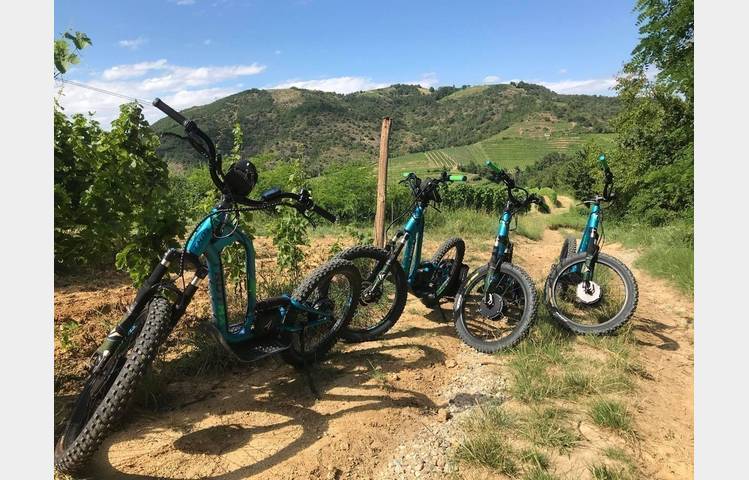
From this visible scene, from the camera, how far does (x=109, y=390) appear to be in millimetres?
1956

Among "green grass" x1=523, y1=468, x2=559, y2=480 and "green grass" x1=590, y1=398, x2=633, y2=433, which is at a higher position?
"green grass" x1=590, y1=398, x2=633, y2=433

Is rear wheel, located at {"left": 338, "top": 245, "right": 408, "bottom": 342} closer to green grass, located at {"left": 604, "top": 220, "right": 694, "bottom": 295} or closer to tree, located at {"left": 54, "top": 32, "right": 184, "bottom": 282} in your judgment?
tree, located at {"left": 54, "top": 32, "right": 184, "bottom": 282}

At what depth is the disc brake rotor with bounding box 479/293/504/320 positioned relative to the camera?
393 cm

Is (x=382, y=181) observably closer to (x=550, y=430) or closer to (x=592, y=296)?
(x=592, y=296)

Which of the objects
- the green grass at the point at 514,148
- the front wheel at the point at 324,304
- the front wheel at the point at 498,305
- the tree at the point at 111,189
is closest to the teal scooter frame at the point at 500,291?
the front wheel at the point at 498,305

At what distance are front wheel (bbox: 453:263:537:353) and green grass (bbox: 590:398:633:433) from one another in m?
0.94

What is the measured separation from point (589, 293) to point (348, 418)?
8.98 ft

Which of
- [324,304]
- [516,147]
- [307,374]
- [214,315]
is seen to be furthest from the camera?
[516,147]

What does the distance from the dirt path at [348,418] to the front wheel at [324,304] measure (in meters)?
0.19

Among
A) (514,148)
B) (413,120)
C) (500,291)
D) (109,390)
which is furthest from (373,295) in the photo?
(413,120)

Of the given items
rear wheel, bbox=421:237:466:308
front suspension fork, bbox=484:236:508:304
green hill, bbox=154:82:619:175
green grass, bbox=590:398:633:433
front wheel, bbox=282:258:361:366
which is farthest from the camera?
green hill, bbox=154:82:619:175

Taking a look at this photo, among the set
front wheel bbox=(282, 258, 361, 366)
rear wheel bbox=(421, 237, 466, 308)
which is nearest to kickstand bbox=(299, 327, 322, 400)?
front wheel bbox=(282, 258, 361, 366)

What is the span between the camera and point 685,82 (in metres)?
7.52

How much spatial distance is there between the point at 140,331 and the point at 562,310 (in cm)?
375
